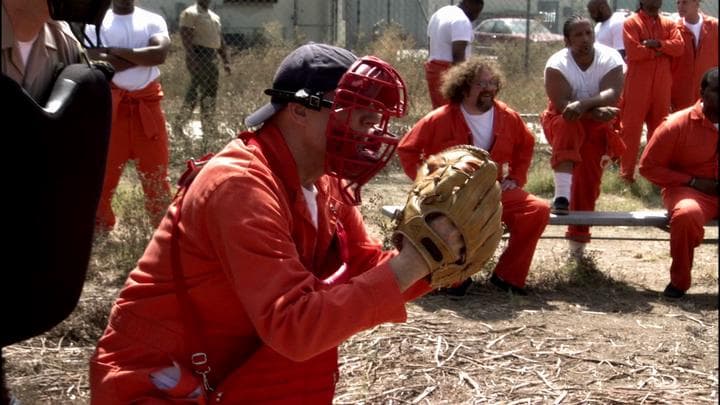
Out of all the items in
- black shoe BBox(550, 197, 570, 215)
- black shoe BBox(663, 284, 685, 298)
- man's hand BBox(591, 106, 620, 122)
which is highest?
man's hand BBox(591, 106, 620, 122)

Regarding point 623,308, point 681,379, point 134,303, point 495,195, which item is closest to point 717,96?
point 623,308

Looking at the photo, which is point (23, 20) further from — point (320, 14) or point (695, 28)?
point (320, 14)

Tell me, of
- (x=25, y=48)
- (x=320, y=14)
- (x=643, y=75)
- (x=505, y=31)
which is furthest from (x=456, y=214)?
(x=505, y=31)

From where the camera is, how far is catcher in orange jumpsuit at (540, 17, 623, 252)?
23.8 feet

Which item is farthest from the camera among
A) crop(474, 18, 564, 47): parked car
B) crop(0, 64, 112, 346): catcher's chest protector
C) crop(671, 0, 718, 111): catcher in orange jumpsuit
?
crop(474, 18, 564, 47): parked car

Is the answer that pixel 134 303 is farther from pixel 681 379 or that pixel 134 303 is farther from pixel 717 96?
pixel 717 96

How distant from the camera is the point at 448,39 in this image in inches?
366

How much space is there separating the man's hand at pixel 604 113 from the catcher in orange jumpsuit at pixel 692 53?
383 centimetres

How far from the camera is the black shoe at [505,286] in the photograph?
6441 millimetres

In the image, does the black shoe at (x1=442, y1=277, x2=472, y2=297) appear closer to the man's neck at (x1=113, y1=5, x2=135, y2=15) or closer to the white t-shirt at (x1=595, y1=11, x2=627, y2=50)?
the man's neck at (x1=113, y1=5, x2=135, y2=15)

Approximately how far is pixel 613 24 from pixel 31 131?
9748 millimetres

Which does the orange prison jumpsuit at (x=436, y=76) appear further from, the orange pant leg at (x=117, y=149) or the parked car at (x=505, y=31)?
the parked car at (x=505, y=31)

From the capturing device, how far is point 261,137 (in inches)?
107

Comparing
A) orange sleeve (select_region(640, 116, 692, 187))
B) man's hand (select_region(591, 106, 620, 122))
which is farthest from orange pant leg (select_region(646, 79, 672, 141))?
orange sleeve (select_region(640, 116, 692, 187))
